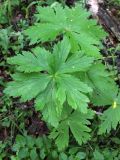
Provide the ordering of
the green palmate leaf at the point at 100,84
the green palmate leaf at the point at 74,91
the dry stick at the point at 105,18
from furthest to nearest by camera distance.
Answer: the dry stick at the point at 105,18 < the green palmate leaf at the point at 100,84 < the green palmate leaf at the point at 74,91

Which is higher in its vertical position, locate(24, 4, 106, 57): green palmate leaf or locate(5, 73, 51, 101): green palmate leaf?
locate(24, 4, 106, 57): green palmate leaf

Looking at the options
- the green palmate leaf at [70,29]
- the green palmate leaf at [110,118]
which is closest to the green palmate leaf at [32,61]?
the green palmate leaf at [70,29]

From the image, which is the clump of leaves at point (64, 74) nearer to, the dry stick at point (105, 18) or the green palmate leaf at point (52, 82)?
the green palmate leaf at point (52, 82)

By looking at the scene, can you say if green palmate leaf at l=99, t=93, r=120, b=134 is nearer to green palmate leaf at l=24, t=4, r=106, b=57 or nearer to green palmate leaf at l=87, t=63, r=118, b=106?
green palmate leaf at l=87, t=63, r=118, b=106

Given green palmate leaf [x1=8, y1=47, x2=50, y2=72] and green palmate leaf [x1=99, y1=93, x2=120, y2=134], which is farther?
green palmate leaf [x1=99, y1=93, x2=120, y2=134]

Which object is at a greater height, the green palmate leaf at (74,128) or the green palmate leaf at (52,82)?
the green palmate leaf at (52,82)

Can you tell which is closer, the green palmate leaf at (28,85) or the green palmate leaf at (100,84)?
the green palmate leaf at (28,85)

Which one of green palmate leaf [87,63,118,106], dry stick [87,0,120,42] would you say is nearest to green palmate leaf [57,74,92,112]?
green palmate leaf [87,63,118,106]

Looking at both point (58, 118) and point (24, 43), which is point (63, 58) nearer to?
point (58, 118)

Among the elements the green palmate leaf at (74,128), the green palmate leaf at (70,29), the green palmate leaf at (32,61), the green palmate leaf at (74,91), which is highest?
the green palmate leaf at (70,29)
